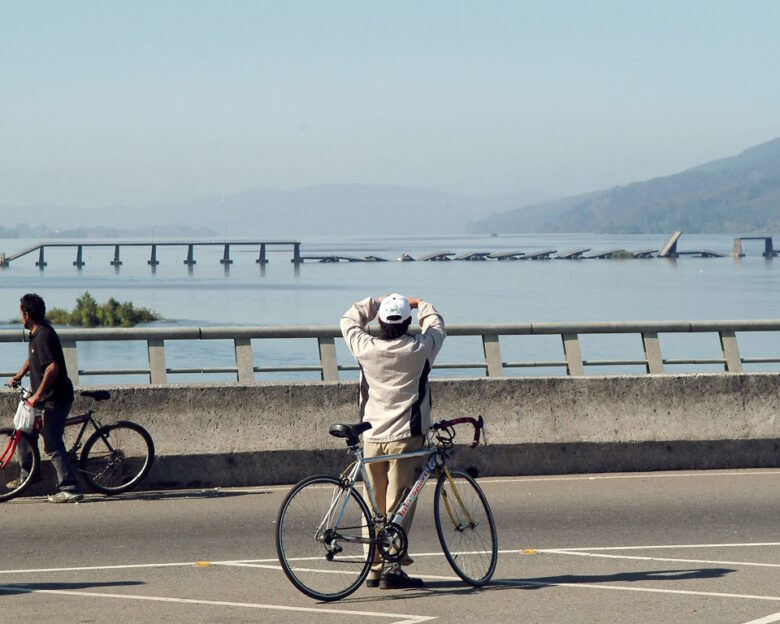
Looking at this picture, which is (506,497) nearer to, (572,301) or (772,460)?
(772,460)

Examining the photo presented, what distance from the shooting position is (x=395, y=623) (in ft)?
23.6

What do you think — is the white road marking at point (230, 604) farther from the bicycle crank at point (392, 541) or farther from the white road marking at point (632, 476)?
the white road marking at point (632, 476)

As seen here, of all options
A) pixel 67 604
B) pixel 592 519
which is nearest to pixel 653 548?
pixel 592 519

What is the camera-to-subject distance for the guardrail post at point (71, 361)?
1277 cm

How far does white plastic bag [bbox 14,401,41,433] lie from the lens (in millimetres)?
11492

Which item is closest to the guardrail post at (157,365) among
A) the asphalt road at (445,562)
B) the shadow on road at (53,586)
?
the asphalt road at (445,562)

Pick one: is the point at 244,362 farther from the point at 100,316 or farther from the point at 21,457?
the point at 100,316

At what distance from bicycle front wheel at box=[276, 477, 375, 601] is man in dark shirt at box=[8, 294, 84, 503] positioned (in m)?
4.23

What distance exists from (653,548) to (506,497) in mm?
2446

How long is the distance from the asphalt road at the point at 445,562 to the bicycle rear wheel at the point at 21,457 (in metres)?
0.15

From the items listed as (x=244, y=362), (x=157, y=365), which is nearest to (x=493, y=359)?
(x=244, y=362)

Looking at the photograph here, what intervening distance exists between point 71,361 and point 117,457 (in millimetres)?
1560

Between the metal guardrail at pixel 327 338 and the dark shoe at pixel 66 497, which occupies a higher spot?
the metal guardrail at pixel 327 338

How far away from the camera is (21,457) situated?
1155cm
